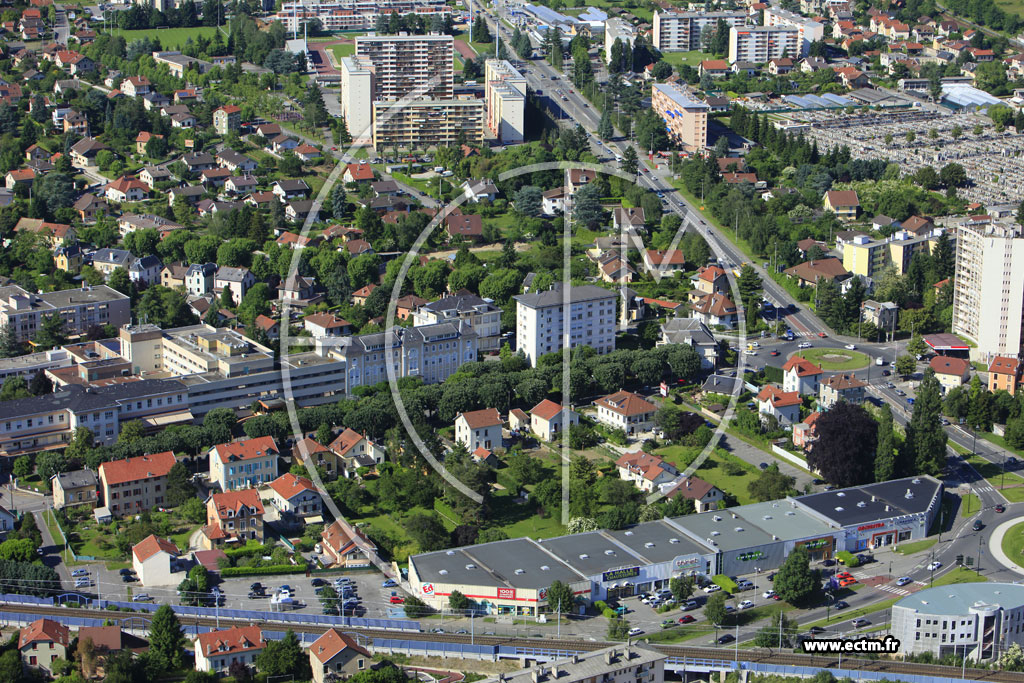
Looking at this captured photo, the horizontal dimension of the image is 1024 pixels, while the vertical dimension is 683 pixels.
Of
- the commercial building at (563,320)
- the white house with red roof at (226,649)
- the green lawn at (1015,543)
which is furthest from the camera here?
the commercial building at (563,320)

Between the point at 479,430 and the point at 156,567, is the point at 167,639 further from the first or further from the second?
the point at 479,430

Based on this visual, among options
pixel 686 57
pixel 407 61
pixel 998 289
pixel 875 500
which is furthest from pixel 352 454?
pixel 686 57

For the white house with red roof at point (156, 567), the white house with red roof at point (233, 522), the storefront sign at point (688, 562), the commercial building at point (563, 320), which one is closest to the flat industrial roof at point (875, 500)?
the storefront sign at point (688, 562)

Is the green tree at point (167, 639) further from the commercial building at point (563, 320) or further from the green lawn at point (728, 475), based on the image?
the commercial building at point (563, 320)

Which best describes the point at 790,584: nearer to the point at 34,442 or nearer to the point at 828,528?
the point at 828,528

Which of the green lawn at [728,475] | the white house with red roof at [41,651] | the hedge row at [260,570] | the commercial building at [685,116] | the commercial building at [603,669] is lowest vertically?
the green lawn at [728,475]

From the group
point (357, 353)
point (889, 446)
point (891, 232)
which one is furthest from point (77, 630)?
point (891, 232)

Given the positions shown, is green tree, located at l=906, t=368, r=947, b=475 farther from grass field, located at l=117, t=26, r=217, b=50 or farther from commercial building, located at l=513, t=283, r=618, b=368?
grass field, located at l=117, t=26, r=217, b=50

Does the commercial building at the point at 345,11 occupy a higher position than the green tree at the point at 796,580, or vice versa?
the commercial building at the point at 345,11

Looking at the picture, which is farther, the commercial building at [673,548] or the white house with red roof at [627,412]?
the white house with red roof at [627,412]
